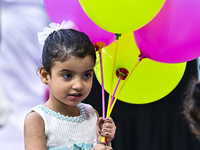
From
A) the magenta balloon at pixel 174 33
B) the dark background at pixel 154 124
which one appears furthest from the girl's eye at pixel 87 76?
the dark background at pixel 154 124

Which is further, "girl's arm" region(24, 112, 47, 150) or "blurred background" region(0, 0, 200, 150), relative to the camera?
"blurred background" region(0, 0, 200, 150)

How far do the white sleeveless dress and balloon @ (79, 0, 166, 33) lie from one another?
40cm

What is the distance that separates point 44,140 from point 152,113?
54.6 inches

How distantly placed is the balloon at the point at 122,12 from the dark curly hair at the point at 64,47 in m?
0.11

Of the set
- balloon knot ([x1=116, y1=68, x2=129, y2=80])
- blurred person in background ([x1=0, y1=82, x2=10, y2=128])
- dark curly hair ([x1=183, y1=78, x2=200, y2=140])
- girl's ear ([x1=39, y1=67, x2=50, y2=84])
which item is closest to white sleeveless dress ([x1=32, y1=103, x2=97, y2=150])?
girl's ear ([x1=39, y1=67, x2=50, y2=84])

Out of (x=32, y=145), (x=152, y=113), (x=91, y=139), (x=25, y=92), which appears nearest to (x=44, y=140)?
(x=32, y=145)

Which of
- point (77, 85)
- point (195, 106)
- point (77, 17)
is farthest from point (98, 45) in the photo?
point (195, 106)

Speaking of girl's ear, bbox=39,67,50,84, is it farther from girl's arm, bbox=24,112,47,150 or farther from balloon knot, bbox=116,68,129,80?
balloon knot, bbox=116,68,129,80

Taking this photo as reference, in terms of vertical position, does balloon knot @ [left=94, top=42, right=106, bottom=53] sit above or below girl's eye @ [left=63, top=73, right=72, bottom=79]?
above

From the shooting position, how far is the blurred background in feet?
7.72

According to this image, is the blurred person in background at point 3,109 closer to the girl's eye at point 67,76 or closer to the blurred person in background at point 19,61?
the blurred person in background at point 19,61

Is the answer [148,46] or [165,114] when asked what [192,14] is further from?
[165,114]

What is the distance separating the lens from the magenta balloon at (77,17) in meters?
1.27

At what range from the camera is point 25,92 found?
128 inches
